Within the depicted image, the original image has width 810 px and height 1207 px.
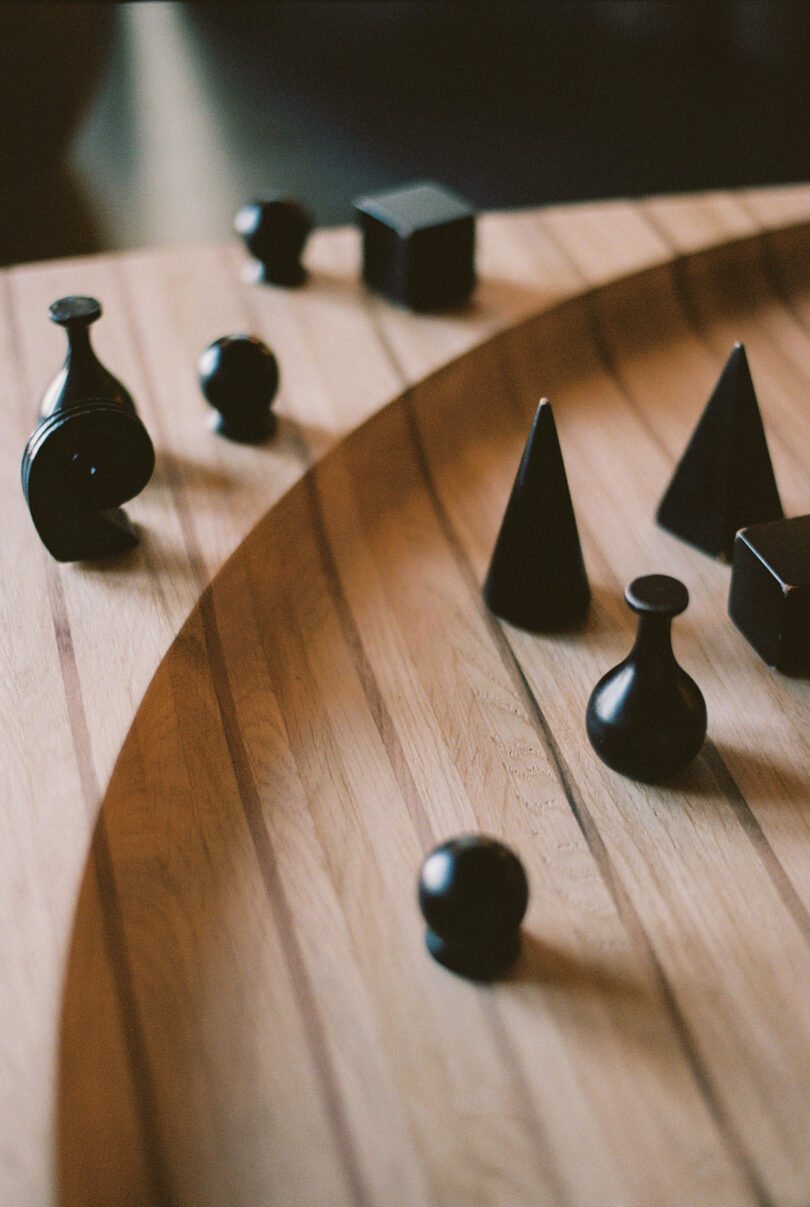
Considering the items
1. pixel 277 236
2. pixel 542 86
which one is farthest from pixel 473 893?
pixel 542 86

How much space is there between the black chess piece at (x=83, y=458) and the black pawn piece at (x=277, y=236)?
41cm

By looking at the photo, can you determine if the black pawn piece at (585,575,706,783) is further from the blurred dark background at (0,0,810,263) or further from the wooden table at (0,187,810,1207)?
the blurred dark background at (0,0,810,263)

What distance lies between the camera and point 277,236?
132 centimetres

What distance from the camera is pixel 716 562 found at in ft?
3.41

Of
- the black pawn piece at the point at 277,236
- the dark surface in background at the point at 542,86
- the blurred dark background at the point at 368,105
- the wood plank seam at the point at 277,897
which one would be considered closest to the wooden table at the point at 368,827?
the wood plank seam at the point at 277,897

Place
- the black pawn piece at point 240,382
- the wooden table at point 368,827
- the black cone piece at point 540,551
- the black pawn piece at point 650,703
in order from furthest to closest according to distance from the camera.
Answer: the black pawn piece at point 240,382, the black cone piece at point 540,551, the black pawn piece at point 650,703, the wooden table at point 368,827

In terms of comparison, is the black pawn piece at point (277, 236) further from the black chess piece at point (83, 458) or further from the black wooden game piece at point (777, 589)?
the black wooden game piece at point (777, 589)

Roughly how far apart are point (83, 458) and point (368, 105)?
1.90 meters

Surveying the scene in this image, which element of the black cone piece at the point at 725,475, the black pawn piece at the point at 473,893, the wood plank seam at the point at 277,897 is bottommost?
the wood plank seam at the point at 277,897

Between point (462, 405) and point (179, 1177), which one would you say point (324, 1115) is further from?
point (462, 405)

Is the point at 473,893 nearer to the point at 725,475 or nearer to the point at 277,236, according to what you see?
the point at 725,475

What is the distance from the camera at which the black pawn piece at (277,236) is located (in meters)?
1.31

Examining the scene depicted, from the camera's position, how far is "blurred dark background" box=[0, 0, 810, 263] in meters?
2.20

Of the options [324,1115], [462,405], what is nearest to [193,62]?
[462,405]
